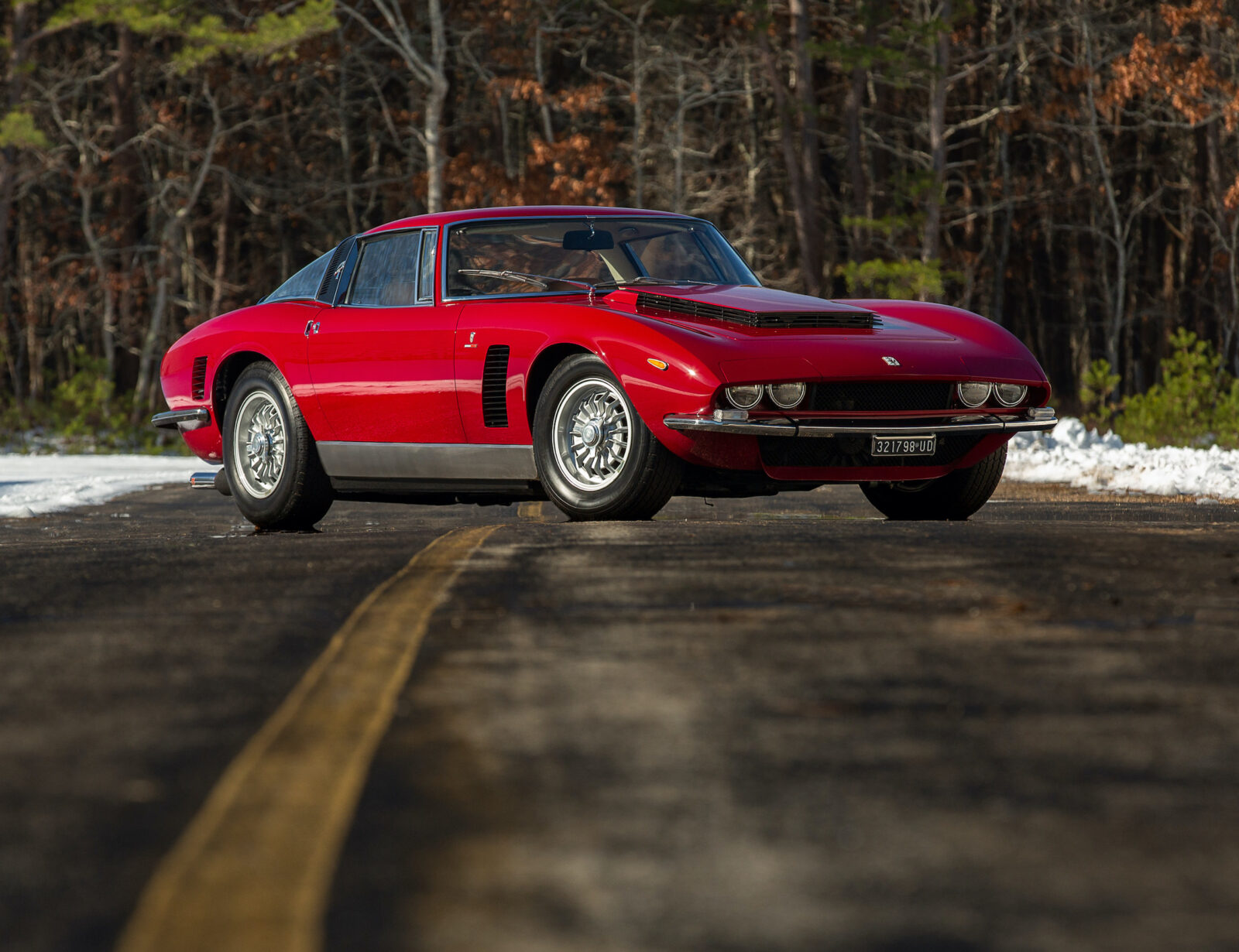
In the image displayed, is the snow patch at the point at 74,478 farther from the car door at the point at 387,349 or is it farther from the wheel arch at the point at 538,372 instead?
the wheel arch at the point at 538,372

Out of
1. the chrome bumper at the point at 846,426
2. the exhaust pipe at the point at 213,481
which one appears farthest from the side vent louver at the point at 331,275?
the chrome bumper at the point at 846,426

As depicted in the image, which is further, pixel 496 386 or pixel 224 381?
pixel 224 381

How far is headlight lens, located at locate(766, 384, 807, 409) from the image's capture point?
8.05 meters

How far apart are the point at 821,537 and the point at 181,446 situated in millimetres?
22001

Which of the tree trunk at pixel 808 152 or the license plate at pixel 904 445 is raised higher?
the tree trunk at pixel 808 152

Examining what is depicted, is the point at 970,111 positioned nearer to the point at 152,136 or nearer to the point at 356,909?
the point at 152,136

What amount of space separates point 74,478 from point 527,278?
10056 mm

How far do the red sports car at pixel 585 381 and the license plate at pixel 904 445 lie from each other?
0.01 m

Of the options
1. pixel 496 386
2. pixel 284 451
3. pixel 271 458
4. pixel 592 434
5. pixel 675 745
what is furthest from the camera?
pixel 271 458

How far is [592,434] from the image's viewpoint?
834cm

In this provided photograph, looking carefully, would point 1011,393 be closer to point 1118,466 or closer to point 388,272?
point 388,272

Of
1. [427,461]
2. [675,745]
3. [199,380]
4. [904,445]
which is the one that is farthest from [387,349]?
[675,745]

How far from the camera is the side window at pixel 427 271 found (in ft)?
30.4

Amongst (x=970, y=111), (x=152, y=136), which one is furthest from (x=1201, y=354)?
(x=152, y=136)
